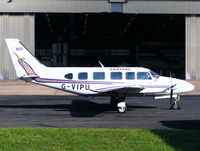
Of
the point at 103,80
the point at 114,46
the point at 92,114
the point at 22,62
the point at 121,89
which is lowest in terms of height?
the point at 92,114

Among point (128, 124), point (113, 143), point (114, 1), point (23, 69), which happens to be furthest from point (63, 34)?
point (113, 143)

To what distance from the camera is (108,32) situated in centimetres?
7600

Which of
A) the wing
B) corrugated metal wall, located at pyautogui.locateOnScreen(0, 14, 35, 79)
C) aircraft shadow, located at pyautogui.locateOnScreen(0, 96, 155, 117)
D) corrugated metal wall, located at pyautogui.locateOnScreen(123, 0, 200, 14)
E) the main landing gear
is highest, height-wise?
corrugated metal wall, located at pyautogui.locateOnScreen(123, 0, 200, 14)

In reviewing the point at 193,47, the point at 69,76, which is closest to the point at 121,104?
the point at 69,76

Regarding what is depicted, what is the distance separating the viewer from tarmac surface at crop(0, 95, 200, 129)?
53.9ft

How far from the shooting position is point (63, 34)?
74.8m

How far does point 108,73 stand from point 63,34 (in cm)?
5478

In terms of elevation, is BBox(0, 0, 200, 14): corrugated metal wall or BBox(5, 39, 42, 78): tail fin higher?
BBox(0, 0, 200, 14): corrugated metal wall

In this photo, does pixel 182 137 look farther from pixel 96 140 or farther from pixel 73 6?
pixel 73 6

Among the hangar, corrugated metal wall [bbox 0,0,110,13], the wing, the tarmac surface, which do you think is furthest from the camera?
the hangar

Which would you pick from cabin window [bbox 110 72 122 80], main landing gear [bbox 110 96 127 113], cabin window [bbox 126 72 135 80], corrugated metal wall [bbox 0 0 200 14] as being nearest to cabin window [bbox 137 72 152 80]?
cabin window [bbox 126 72 135 80]

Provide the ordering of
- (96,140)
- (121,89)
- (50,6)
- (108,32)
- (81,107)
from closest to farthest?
(96,140), (121,89), (81,107), (50,6), (108,32)

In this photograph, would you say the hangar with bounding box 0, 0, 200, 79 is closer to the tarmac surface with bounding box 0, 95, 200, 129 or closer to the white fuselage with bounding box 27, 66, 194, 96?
the tarmac surface with bounding box 0, 95, 200, 129

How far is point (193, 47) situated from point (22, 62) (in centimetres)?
2780
